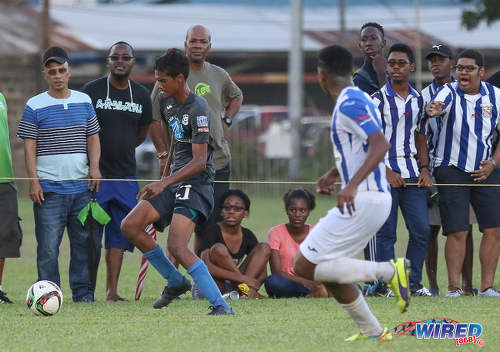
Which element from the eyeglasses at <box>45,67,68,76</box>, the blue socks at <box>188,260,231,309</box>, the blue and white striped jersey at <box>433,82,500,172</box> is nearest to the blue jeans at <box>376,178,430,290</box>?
the blue and white striped jersey at <box>433,82,500,172</box>

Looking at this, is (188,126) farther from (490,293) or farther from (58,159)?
(490,293)

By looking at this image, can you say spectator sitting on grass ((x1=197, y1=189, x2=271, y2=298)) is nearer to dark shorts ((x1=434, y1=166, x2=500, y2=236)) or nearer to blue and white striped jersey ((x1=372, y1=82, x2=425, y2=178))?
blue and white striped jersey ((x1=372, y1=82, x2=425, y2=178))

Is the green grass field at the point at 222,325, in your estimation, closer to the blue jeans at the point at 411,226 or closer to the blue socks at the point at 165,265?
the blue socks at the point at 165,265

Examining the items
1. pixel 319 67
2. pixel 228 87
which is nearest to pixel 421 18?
pixel 228 87

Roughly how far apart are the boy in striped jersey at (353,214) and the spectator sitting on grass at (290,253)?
3.45 meters

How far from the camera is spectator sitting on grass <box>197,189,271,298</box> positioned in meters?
10.7

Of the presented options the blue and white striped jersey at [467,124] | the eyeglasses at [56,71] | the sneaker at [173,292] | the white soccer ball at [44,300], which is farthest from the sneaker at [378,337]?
the eyeglasses at [56,71]

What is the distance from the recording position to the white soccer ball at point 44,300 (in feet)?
29.3

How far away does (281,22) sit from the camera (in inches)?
1860

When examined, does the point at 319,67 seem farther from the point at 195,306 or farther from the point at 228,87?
the point at 228,87

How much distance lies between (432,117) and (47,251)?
3932mm

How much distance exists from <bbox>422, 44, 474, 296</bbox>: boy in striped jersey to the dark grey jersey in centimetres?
281

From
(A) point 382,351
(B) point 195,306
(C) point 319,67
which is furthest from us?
(B) point 195,306

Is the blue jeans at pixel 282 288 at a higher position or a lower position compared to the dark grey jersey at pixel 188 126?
lower
